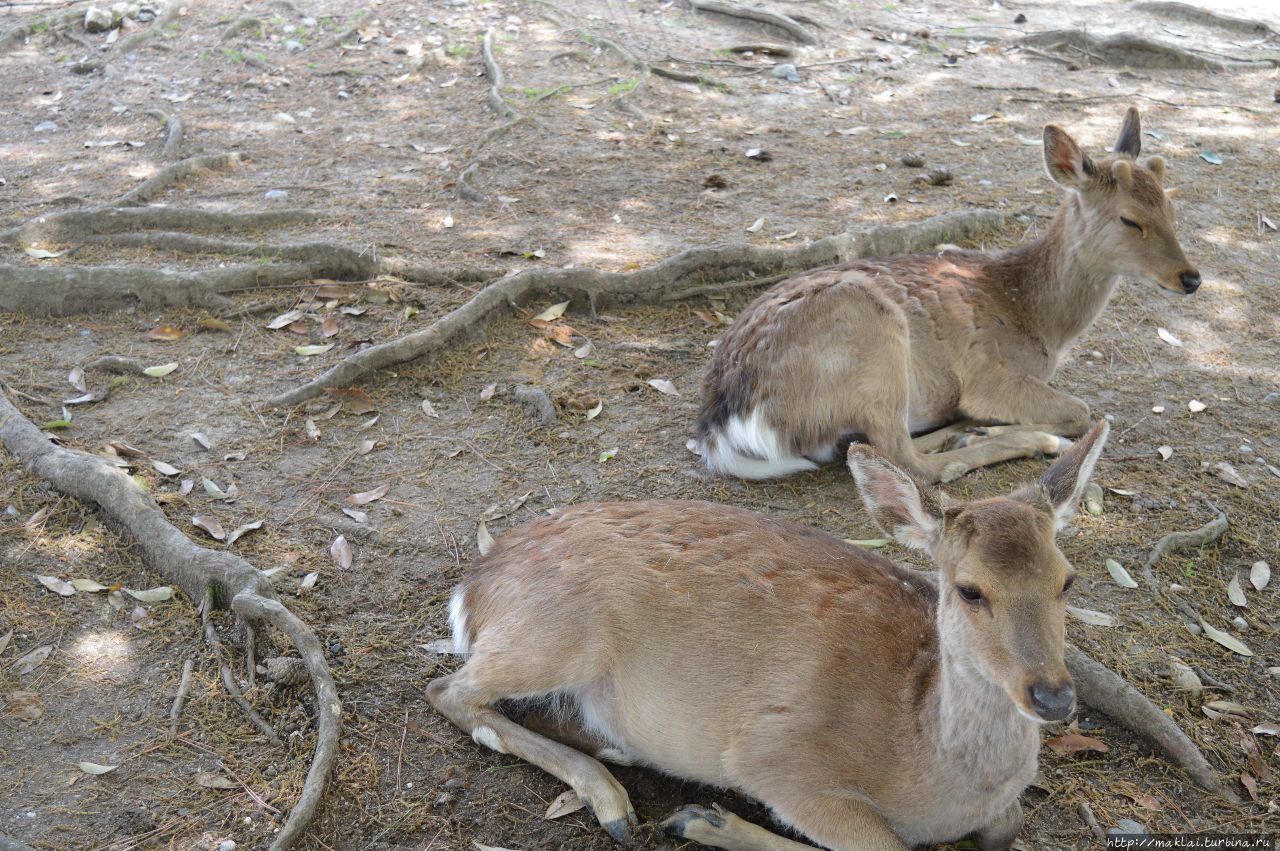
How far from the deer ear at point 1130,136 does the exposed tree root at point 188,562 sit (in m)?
4.56

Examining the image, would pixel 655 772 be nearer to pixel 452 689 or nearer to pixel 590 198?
pixel 452 689

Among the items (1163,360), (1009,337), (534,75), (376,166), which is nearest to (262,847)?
(1009,337)

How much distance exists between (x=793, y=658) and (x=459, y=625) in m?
1.18

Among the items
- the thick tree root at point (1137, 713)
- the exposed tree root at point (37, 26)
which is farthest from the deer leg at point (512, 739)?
the exposed tree root at point (37, 26)

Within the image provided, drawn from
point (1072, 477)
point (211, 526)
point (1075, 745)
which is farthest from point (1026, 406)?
point (211, 526)

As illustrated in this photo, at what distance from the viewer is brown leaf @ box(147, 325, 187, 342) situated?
572 centimetres

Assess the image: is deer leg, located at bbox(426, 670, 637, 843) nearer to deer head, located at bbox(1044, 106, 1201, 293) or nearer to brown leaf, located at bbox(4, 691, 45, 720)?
brown leaf, located at bbox(4, 691, 45, 720)

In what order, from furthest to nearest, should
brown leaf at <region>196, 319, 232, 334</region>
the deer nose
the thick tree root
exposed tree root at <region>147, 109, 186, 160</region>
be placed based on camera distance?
exposed tree root at <region>147, 109, 186, 160</region> < brown leaf at <region>196, 319, 232, 334</region> < the thick tree root < the deer nose

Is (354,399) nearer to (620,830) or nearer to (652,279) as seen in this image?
(652,279)

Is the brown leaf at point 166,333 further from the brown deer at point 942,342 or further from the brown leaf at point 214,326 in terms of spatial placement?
the brown deer at point 942,342

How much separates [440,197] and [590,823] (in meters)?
5.32

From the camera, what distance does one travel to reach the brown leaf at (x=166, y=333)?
5.72 meters

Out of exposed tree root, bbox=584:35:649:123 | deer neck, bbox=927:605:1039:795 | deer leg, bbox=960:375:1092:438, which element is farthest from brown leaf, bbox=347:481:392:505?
exposed tree root, bbox=584:35:649:123

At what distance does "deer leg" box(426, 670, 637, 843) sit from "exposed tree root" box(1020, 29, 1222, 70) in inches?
397
